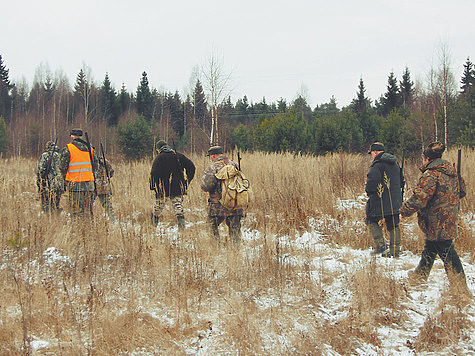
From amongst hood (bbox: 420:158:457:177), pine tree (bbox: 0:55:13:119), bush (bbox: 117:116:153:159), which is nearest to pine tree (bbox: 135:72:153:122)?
pine tree (bbox: 0:55:13:119)

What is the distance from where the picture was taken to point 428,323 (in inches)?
114

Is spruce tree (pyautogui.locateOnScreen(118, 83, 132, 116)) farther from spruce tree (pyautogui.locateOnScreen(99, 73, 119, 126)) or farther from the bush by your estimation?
the bush

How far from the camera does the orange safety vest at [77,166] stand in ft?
17.7

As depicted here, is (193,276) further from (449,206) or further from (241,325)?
(449,206)

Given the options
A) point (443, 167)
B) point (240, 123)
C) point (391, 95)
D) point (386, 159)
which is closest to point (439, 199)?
point (443, 167)

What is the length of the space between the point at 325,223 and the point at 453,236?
9.03 ft

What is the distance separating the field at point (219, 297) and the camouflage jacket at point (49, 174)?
2.01 ft

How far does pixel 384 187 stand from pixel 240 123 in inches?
985

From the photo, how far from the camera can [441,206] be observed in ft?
11.4

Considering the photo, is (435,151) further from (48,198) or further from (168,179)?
(48,198)

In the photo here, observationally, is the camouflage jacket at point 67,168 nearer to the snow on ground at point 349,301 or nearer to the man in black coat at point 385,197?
the snow on ground at point 349,301

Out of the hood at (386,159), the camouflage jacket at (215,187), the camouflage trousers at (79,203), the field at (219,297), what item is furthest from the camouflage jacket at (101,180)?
the hood at (386,159)

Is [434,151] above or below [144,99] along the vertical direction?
below

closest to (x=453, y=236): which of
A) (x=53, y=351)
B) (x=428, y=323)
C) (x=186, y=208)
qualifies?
(x=428, y=323)
